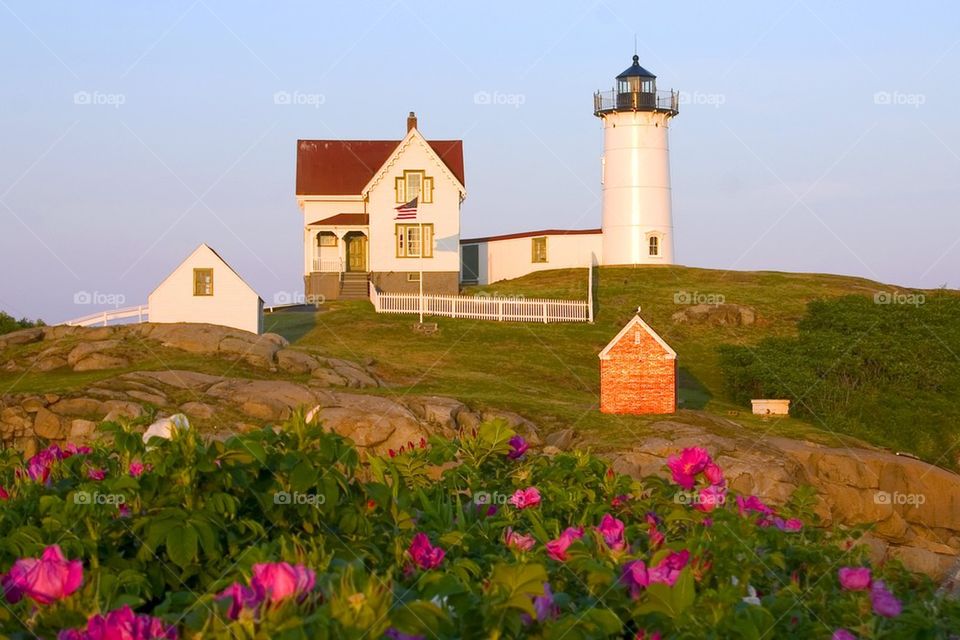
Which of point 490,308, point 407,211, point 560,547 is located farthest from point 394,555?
point 490,308

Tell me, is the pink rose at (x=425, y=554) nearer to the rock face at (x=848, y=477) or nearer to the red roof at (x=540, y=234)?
the rock face at (x=848, y=477)

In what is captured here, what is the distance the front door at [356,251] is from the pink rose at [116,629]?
49555 millimetres

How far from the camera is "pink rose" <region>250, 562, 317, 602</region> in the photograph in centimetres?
371

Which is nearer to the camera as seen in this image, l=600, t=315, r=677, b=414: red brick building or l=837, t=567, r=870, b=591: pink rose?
l=837, t=567, r=870, b=591: pink rose

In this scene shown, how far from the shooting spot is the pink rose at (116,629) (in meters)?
3.65

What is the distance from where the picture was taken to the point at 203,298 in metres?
37.4

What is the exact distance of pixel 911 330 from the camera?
42688 mm

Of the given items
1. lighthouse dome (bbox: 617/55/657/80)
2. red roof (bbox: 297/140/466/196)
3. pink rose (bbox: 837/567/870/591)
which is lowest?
pink rose (bbox: 837/567/870/591)

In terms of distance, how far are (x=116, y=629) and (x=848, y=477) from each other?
24.2 meters

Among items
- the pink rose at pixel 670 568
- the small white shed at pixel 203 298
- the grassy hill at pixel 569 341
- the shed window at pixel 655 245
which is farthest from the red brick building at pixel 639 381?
the shed window at pixel 655 245

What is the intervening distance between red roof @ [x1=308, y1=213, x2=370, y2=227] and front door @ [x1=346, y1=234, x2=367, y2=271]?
1.17 metres

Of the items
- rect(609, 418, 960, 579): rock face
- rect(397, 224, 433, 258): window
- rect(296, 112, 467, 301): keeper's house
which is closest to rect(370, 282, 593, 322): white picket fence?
rect(296, 112, 467, 301): keeper's house

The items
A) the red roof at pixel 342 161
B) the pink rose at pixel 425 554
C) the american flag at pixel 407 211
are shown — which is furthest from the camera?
the red roof at pixel 342 161

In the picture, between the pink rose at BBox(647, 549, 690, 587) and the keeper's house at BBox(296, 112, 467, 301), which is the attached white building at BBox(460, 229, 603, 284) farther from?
the pink rose at BBox(647, 549, 690, 587)
